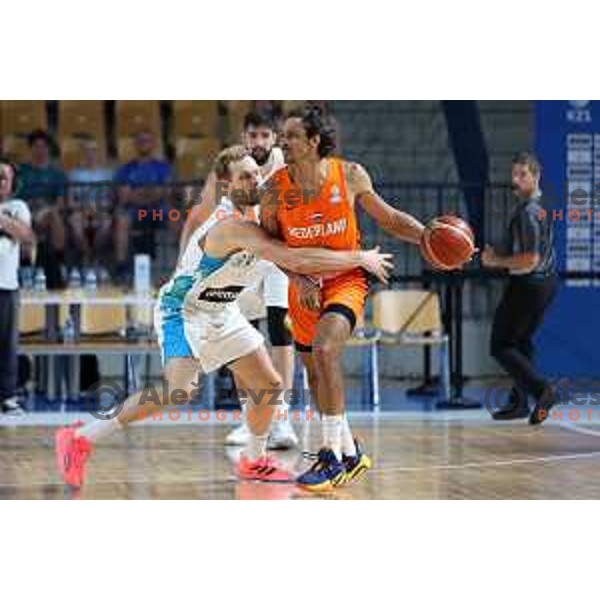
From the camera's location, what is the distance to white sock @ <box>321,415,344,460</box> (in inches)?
286

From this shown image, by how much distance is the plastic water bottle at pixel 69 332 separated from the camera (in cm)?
1188

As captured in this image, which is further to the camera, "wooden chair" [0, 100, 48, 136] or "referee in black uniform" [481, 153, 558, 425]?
"wooden chair" [0, 100, 48, 136]

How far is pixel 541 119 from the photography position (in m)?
13.1

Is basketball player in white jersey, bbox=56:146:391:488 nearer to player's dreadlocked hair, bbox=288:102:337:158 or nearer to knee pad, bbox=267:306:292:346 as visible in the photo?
player's dreadlocked hair, bbox=288:102:337:158

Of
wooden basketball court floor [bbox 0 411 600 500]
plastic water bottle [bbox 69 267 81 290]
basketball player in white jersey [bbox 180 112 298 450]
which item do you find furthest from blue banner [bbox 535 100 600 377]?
basketball player in white jersey [bbox 180 112 298 450]

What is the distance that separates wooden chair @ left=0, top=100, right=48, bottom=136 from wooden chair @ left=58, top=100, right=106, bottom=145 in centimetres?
18

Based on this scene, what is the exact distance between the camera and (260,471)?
25.8 ft

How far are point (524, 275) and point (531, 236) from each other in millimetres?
271

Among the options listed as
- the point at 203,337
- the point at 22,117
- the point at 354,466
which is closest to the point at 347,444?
the point at 354,466

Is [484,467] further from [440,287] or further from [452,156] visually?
[452,156]

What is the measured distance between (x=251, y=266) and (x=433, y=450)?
2.30m

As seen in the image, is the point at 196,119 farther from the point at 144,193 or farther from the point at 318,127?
the point at 318,127

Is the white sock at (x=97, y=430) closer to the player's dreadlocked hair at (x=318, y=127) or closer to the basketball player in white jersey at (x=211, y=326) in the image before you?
the basketball player in white jersey at (x=211, y=326)

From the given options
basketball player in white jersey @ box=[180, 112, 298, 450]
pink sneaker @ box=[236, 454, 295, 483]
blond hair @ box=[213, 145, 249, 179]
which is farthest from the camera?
basketball player in white jersey @ box=[180, 112, 298, 450]
